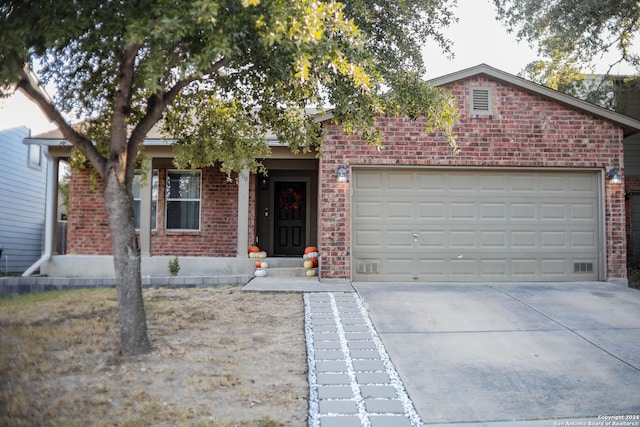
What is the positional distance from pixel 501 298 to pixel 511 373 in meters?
3.24

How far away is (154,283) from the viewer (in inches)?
386

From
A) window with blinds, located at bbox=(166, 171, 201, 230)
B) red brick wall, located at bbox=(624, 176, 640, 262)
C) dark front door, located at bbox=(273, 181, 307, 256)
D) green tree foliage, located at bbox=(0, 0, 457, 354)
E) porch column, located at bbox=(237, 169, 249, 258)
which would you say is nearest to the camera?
green tree foliage, located at bbox=(0, 0, 457, 354)

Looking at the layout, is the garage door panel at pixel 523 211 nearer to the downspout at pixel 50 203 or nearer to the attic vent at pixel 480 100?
the attic vent at pixel 480 100

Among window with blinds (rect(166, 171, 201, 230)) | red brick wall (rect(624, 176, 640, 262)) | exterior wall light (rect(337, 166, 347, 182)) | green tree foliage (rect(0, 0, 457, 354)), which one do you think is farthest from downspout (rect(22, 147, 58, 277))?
red brick wall (rect(624, 176, 640, 262))

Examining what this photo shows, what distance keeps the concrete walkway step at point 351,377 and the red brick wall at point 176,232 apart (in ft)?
17.1

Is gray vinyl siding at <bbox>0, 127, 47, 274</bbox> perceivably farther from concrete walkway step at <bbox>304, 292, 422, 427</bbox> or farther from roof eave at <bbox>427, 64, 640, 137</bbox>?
roof eave at <bbox>427, 64, 640, 137</bbox>

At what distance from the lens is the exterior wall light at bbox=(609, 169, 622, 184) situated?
923cm

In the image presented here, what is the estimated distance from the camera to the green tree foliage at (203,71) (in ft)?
13.8

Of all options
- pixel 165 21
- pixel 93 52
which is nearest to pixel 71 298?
pixel 93 52

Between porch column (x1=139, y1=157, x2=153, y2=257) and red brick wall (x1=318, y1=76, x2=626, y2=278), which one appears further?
porch column (x1=139, y1=157, x2=153, y2=257)

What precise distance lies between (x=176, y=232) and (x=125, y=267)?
21.1 ft

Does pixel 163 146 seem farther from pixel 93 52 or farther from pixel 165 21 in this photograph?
pixel 165 21

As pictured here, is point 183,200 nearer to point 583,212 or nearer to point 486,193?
point 486,193

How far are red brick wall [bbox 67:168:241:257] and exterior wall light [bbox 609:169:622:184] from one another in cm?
779
